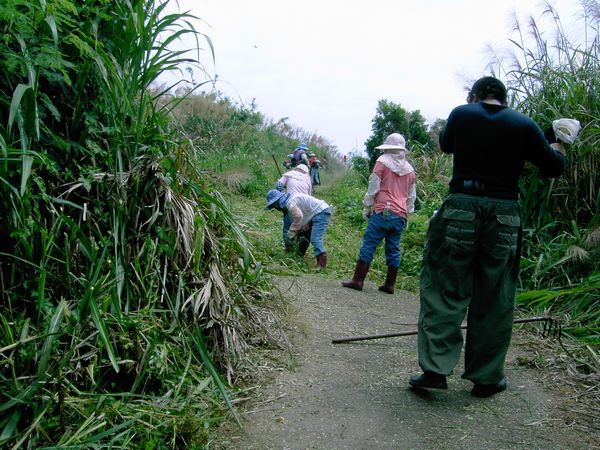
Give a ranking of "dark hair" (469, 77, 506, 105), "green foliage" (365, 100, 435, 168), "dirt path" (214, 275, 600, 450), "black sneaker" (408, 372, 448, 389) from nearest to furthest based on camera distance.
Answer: "dirt path" (214, 275, 600, 450)
"black sneaker" (408, 372, 448, 389)
"dark hair" (469, 77, 506, 105)
"green foliage" (365, 100, 435, 168)

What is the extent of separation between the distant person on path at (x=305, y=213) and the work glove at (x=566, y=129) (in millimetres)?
4023

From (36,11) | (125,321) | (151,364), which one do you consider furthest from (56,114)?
(151,364)

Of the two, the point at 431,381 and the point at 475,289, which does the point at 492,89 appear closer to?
the point at 475,289

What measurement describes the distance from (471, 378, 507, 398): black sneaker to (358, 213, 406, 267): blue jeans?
9.40 feet

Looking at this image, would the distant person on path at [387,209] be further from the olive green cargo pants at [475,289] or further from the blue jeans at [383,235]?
the olive green cargo pants at [475,289]

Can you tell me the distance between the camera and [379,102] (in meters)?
17.0

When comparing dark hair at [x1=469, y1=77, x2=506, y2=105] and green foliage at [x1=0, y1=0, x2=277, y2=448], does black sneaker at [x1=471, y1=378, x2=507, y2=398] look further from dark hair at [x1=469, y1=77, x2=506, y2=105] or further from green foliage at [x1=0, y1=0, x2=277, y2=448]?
dark hair at [x1=469, y1=77, x2=506, y2=105]

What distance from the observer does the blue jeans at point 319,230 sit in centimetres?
756

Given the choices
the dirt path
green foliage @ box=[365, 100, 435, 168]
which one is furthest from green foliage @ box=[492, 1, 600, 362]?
green foliage @ box=[365, 100, 435, 168]

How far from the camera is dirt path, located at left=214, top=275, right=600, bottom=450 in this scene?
3.21 m

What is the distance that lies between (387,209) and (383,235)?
0.30 metres

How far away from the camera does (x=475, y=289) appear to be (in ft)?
12.6

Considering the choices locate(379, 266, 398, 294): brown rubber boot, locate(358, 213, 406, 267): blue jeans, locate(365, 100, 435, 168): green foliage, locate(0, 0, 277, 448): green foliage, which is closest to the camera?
locate(0, 0, 277, 448): green foliage

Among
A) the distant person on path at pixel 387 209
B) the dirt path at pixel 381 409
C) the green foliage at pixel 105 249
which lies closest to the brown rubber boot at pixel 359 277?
the distant person on path at pixel 387 209
